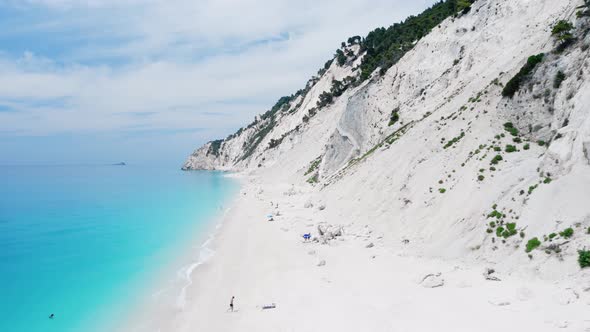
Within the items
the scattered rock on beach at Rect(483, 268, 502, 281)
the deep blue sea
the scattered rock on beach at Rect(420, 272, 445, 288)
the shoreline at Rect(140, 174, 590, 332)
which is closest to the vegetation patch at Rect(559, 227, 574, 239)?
the shoreline at Rect(140, 174, 590, 332)

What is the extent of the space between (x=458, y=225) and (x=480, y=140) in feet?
22.5

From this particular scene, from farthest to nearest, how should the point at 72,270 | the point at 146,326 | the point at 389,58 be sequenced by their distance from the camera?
the point at 389,58 < the point at 72,270 < the point at 146,326

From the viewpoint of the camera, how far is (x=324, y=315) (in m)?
15.1

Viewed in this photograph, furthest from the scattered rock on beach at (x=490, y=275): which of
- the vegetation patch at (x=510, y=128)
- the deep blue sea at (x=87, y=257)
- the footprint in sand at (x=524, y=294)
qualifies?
the deep blue sea at (x=87, y=257)

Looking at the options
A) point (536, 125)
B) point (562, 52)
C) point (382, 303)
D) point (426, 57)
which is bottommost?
point (382, 303)

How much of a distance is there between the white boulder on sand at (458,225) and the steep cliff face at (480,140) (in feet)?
0.29

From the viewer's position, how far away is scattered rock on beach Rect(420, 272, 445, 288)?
15.3m

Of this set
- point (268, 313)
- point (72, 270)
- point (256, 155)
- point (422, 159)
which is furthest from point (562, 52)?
point (256, 155)

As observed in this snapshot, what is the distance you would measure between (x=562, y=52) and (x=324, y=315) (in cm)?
1998

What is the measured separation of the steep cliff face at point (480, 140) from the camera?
1597cm

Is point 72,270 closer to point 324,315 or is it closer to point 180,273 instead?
point 180,273

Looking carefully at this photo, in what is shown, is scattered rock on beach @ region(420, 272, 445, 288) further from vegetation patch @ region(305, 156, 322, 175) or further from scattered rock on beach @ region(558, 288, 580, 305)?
vegetation patch @ region(305, 156, 322, 175)

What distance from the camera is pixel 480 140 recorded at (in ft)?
74.7

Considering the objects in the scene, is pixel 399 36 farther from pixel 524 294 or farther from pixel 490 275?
pixel 524 294
